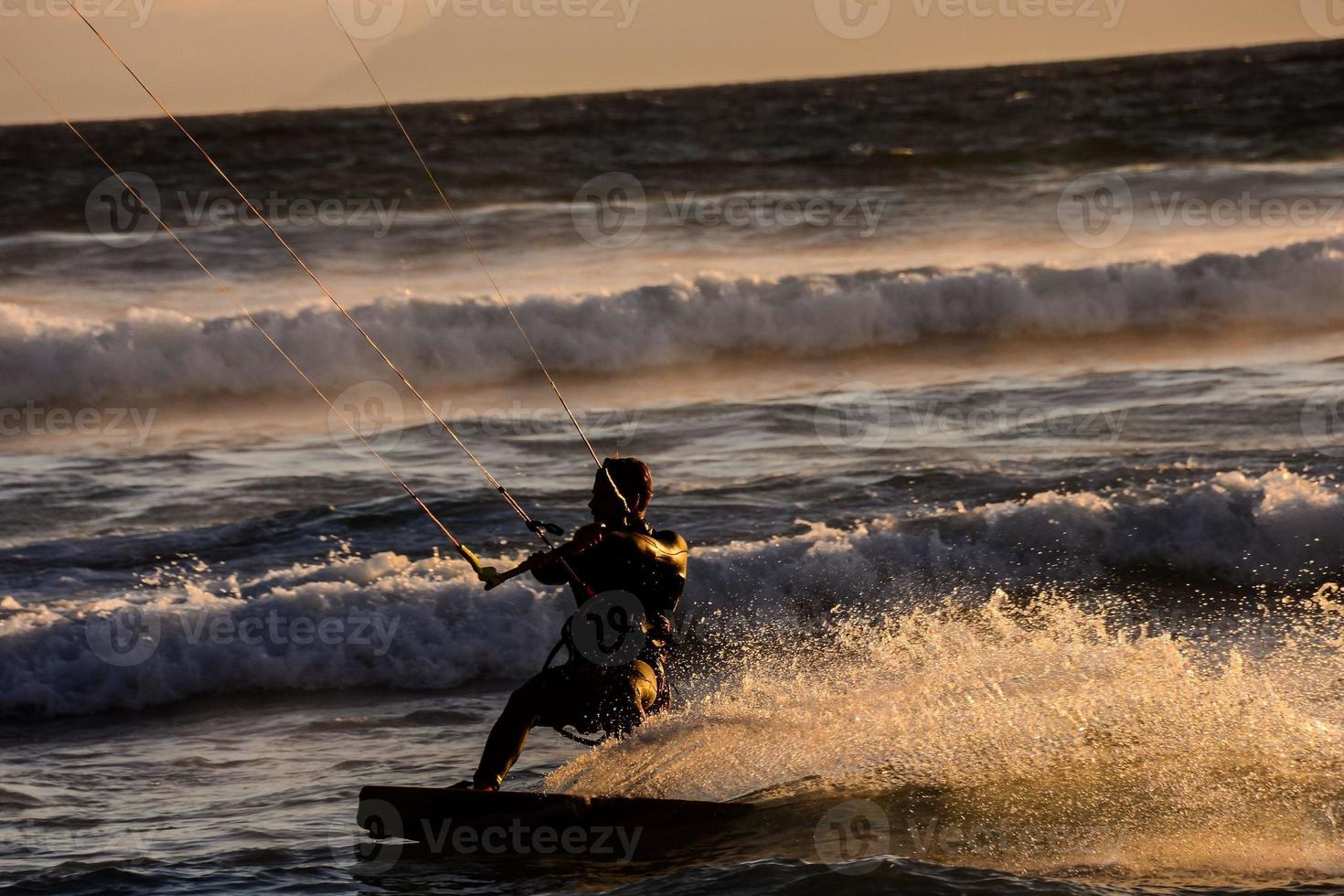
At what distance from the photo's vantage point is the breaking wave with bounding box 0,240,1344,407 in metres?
22.9

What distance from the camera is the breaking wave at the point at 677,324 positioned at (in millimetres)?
22906

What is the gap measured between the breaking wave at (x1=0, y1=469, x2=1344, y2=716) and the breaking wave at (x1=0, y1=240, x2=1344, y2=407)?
10143mm

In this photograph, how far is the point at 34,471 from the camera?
16.9m

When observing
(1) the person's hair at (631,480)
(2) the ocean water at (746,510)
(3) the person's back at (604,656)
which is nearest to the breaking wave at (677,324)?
(2) the ocean water at (746,510)

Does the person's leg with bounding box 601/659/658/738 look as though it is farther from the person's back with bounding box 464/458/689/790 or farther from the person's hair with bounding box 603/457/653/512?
the person's hair with bounding box 603/457/653/512

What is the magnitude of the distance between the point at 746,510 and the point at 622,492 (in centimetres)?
676

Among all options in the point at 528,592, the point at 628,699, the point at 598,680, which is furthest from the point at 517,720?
the point at 528,592

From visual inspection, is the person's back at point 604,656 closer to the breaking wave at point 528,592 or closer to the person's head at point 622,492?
the person's head at point 622,492

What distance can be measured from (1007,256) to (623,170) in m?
12.4

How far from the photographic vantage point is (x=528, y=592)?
12.3 metres

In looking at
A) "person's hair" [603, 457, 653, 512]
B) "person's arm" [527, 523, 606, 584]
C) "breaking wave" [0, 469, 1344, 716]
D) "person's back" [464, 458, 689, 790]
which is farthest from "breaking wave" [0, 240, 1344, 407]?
"person's arm" [527, 523, 606, 584]

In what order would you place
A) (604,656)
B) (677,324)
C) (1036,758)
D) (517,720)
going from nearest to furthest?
1. (517,720)
2. (604,656)
3. (1036,758)
4. (677,324)

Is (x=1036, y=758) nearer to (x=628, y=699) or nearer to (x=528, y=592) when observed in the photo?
(x=628, y=699)

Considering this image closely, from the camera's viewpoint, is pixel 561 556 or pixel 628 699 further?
pixel 628 699
